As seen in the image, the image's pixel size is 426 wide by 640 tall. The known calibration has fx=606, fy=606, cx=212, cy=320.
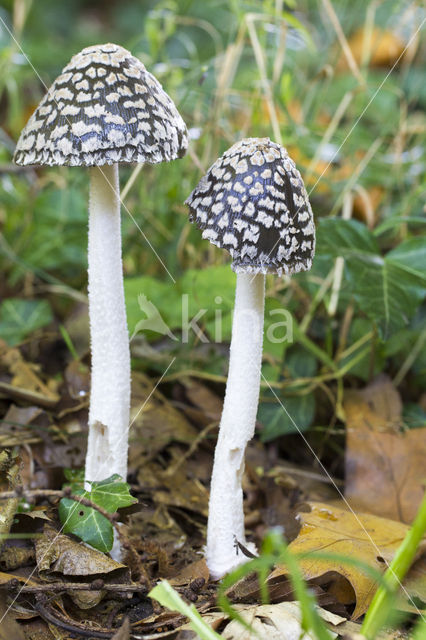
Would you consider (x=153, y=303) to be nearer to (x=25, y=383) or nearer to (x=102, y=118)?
(x=25, y=383)

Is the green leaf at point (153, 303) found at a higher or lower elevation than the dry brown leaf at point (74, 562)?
higher

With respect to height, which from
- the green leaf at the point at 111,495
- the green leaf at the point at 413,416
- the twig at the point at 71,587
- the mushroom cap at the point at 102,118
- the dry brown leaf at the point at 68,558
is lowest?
the twig at the point at 71,587

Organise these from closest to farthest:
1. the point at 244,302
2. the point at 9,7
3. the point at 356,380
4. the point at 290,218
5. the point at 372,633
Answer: the point at 372,633 < the point at 290,218 < the point at 244,302 < the point at 356,380 < the point at 9,7

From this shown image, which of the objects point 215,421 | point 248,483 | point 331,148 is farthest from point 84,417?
point 331,148

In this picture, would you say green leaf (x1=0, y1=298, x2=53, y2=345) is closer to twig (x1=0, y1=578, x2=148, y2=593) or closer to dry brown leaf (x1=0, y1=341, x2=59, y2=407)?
dry brown leaf (x1=0, y1=341, x2=59, y2=407)

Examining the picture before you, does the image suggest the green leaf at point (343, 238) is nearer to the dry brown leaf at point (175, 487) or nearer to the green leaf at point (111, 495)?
the dry brown leaf at point (175, 487)

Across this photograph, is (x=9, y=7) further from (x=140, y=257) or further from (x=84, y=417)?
(x=84, y=417)

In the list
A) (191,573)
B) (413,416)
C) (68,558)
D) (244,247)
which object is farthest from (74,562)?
(413,416)

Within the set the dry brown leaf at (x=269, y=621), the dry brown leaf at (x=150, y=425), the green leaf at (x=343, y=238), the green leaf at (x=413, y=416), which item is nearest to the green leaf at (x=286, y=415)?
the dry brown leaf at (x=150, y=425)
